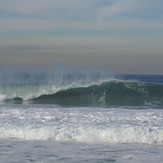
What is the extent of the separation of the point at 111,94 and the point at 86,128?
9579 mm

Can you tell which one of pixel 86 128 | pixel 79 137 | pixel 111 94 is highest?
pixel 111 94

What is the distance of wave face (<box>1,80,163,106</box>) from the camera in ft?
52.7

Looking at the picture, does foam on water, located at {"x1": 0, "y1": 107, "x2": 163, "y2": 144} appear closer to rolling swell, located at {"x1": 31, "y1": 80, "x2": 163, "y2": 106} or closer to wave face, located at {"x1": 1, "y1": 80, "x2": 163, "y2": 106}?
rolling swell, located at {"x1": 31, "y1": 80, "x2": 163, "y2": 106}

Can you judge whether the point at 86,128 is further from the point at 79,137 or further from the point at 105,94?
the point at 105,94

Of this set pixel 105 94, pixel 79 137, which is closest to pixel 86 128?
pixel 79 137

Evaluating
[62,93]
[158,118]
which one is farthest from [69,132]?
[62,93]

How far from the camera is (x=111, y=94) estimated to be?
1723cm

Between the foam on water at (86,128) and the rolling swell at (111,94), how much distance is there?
5.98 m

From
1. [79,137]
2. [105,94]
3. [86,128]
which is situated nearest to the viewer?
[79,137]

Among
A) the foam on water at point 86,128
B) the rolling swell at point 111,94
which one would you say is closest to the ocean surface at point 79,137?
the foam on water at point 86,128

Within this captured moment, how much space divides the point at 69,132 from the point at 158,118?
2.92 m

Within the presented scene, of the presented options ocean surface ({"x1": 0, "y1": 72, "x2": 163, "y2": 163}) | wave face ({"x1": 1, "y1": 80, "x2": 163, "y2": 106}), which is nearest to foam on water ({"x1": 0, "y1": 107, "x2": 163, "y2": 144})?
ocean surface ({"x1": 0, "y1": 72, "x2": 163, "y2": 163})

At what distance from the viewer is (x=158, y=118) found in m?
9.41

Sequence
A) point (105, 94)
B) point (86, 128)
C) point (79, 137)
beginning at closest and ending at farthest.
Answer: point (79, 137), point (86, 128), point (105, 94)
